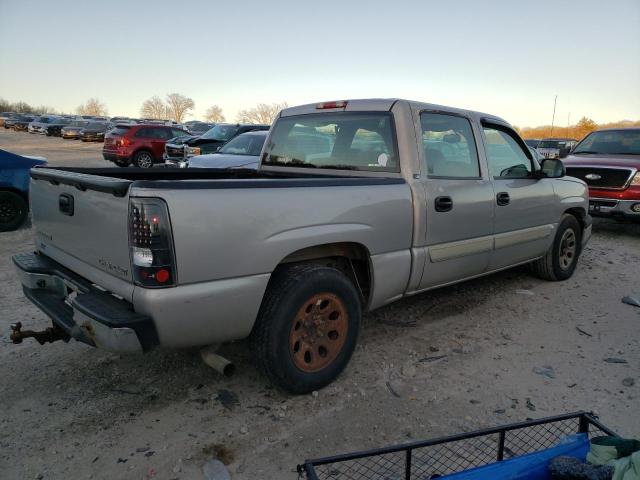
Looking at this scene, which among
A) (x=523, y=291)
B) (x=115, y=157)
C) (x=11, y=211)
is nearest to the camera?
(x=523, y=291)

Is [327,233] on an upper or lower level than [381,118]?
lower

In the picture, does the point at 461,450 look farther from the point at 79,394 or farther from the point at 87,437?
the point at 79,394

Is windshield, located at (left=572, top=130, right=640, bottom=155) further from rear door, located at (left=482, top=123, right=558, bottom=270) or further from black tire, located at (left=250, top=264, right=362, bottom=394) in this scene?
black tire, located at (left=250, top=264, right=362, bottom=394)

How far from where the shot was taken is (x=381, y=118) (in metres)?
3.63

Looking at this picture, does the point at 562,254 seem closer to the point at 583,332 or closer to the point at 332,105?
the point at 583,332

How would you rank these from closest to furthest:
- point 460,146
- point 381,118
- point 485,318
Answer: point 381,118
point 460,146
point 485,318

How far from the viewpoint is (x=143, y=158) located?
18547 mm

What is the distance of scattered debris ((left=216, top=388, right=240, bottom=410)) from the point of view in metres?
2.96

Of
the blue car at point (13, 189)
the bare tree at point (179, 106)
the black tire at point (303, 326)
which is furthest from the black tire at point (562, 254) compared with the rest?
the bare tree at point (179, 106)

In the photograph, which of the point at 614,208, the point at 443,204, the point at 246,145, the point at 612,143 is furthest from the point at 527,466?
the point at 612,143

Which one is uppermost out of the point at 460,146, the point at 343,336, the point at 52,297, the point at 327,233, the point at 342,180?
the point at 460,146

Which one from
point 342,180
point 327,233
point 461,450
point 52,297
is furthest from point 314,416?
point 52,297

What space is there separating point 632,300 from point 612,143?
546 cm

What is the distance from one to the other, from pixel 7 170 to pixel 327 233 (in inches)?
258
